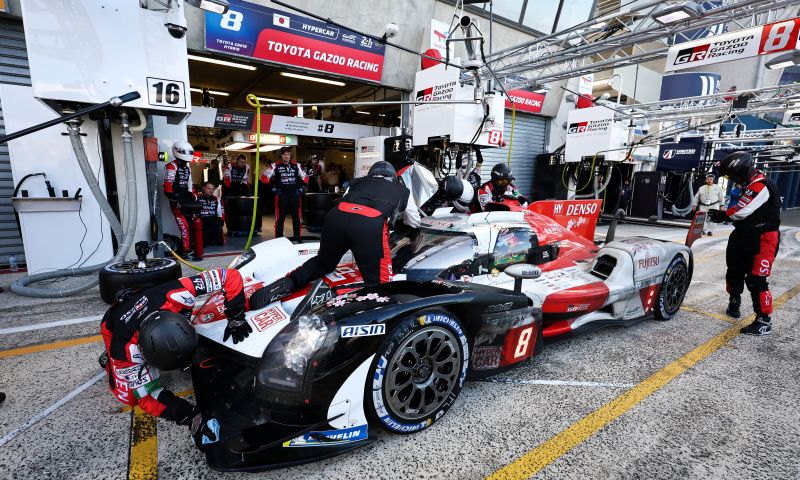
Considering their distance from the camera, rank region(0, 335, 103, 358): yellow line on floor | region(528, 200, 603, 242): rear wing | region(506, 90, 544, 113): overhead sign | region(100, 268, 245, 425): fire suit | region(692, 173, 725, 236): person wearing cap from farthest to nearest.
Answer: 1. region(506, 90, 544, 113): overhead sign
2. region(692, 173, 725, 236): person wearing cap
3. region(528, 200, 603, 242): rear wing
4. region(0, 335, 103, 358): yellow line on floor
5. region(100, 268, 245, 425): fire suit

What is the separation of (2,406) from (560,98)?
1394cm

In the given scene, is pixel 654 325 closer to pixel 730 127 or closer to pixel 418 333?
pixel 418 333

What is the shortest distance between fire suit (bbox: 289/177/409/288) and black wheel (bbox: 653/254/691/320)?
257 centimetres

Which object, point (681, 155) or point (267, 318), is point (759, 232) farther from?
point (681, 155)

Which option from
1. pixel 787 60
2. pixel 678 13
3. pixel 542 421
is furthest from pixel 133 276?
pixel 787 60

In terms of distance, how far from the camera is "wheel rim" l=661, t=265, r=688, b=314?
3643mm

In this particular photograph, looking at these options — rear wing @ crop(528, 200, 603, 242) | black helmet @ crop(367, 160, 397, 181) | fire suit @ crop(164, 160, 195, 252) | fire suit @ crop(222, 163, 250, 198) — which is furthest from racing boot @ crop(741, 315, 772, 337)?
fire suit @ crop(222, 163, 250, 198)

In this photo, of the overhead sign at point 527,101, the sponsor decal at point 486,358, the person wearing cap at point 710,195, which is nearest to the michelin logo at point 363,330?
the sponsor decal at point 486,358

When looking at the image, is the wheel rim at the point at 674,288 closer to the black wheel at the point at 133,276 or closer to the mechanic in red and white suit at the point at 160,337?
the mechanic in red and white suit at the point at 160,337

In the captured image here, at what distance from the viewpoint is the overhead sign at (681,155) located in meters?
12.7

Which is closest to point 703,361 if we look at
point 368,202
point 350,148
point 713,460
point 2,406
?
point 713,460

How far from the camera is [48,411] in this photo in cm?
214

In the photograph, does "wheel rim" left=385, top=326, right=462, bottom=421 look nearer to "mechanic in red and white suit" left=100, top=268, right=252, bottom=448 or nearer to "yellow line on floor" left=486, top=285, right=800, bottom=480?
"yellow line on floor" left=486, top=285, right=800, bottom=480

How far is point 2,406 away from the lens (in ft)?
7.18
